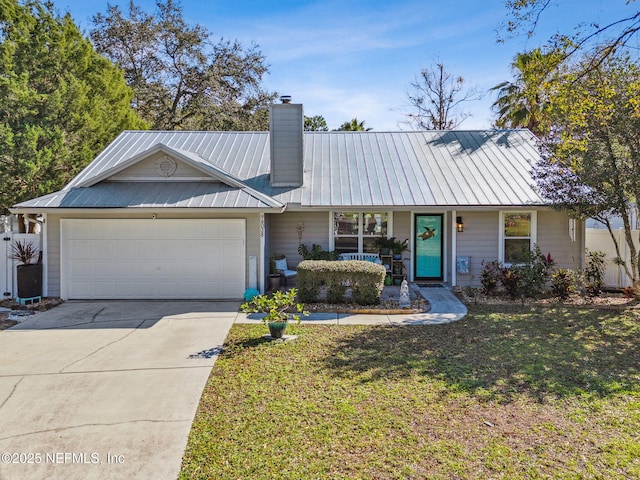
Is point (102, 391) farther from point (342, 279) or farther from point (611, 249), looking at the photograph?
point (611, 249)

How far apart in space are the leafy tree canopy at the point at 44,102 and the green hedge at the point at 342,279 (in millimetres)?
11506

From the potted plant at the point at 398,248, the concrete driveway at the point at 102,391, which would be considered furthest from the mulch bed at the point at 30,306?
the potted plant at the point at 398,248

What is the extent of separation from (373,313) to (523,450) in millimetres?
5141

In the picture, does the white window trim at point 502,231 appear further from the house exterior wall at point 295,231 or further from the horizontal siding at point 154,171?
the horizontal siding at point 154,171

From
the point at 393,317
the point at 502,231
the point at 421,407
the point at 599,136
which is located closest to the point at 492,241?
the point at 502,231

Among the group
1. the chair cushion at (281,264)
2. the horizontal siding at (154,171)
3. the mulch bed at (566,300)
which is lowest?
the mulch bed at (566,300)

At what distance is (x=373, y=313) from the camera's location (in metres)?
8.79

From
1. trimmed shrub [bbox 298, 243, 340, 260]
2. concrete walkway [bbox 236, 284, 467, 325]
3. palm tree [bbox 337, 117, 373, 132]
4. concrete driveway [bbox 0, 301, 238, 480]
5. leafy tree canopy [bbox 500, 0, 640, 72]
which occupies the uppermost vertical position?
palm tree [bbox 337, 117, 373, 132]

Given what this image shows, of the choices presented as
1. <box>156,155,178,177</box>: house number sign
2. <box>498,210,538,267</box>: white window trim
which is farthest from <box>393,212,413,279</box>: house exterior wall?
<box>156,155,178,177</box>: house number sign

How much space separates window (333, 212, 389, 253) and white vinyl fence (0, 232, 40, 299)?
304 inches

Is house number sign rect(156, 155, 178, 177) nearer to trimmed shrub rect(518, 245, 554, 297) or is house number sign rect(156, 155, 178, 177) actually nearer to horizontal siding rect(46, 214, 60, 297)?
horizontal siding rect(46, 214, 60, 297)

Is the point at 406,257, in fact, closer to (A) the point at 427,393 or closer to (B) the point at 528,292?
(B) the point at 528,292

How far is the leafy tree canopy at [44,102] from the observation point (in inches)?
560

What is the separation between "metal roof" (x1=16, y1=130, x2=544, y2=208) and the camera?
9.83 m
